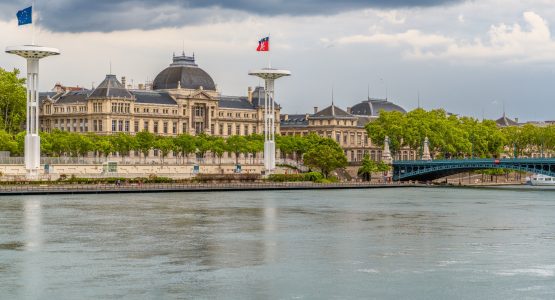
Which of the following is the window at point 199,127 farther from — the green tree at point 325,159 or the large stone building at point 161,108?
the green tree at point 325,159

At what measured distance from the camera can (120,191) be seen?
118m

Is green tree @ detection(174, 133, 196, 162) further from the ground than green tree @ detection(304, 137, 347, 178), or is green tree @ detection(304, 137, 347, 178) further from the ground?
green tree @ detection(174, 133, 196, 162)

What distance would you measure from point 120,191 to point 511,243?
6227 cm

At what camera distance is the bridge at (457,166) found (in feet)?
456

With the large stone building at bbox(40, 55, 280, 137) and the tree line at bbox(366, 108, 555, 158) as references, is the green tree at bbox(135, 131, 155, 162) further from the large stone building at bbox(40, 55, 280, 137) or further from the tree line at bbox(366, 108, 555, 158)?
the tree line at bbox(366, 108, 555, 158)

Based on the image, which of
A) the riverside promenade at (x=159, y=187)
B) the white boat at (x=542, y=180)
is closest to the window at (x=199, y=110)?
the riverside promenade at (x=159, y=187)

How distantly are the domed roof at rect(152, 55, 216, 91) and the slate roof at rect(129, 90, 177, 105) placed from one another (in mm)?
2422

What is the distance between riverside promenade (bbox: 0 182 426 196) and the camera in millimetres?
111812

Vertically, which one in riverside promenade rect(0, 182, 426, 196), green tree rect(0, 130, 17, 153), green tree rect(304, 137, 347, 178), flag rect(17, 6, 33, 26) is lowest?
riverside promenade rect(0, 182, 426, 196)

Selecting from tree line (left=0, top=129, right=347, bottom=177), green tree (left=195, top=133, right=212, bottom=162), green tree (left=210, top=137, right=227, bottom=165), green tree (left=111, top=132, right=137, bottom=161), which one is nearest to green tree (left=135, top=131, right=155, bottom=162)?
tree line (left=0, top=129, right=347, bottom=177)

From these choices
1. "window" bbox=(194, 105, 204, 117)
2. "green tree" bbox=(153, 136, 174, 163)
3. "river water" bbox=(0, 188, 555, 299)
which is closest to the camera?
"river water" bbox=(0, 188, 555, 299)

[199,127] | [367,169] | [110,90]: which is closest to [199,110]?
[199,127]

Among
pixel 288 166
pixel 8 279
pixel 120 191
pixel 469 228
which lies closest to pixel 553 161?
pixel 288 166

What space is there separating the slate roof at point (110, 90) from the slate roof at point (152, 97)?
2.97 m
